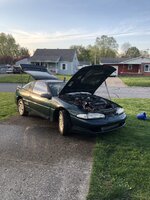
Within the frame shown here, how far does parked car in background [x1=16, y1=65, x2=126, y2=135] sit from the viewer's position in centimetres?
577

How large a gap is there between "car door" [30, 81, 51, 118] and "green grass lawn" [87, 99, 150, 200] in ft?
5.79

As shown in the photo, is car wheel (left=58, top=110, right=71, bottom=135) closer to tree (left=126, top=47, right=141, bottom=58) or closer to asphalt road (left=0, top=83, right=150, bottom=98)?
asphalt road (left=0, top=83, right=150, bottom=98)

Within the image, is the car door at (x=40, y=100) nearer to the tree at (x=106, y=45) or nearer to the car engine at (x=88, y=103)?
the car engine at (x=88, y=103)

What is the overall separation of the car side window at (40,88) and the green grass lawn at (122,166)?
2.25 metres

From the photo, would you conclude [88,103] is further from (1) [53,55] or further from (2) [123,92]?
(1) [53,55]

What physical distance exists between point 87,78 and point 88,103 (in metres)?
1.05

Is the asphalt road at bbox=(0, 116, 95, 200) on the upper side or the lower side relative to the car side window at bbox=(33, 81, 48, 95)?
lower

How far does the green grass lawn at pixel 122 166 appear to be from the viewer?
3520 millimetres

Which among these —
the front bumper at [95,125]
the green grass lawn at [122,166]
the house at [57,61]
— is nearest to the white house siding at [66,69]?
the house at [57,61]

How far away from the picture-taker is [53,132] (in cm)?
659

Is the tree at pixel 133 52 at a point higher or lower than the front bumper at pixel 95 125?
higher

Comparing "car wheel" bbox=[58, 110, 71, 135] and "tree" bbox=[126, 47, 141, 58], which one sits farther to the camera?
"tree" bbox=[126, 47, 141, 58]

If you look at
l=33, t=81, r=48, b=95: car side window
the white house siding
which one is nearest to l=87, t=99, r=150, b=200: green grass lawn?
l=33, t=81, r=48, b=95: car side window

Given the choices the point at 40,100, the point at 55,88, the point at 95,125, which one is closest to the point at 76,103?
the point at 95,125
